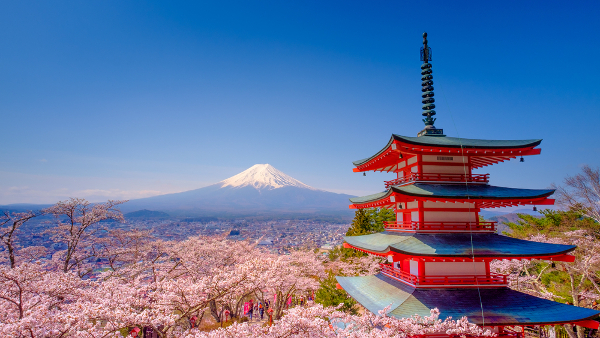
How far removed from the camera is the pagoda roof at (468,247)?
7.54 meters

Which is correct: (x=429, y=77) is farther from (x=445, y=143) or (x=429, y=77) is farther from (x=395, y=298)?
(x=395, y=298)

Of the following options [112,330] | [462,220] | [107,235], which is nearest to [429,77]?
[462,220]

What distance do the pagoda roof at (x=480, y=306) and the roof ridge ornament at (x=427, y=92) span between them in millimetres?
5420

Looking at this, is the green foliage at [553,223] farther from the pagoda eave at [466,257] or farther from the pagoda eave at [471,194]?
the pagoda eave at [471,194]

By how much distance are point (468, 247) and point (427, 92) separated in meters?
5.73

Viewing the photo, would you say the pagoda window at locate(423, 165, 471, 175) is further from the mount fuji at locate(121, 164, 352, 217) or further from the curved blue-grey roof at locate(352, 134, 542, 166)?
the mount fuji at locate(121, 164, 352, 217)

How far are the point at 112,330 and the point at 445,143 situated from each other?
9.56m

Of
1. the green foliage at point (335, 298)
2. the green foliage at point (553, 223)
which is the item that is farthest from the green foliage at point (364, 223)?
the green foliage at point (553, 223)

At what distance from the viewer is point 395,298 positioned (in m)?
8.12

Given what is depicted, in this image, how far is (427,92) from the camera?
10477 millimetres

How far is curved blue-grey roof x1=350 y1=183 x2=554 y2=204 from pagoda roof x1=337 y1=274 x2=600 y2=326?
274 centimetres

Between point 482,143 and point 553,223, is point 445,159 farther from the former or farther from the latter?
point 553,223

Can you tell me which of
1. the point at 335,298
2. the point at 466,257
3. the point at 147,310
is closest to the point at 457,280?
the point at 466,257

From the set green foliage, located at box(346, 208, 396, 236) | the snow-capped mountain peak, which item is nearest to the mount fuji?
the snow-capped mountain peak
